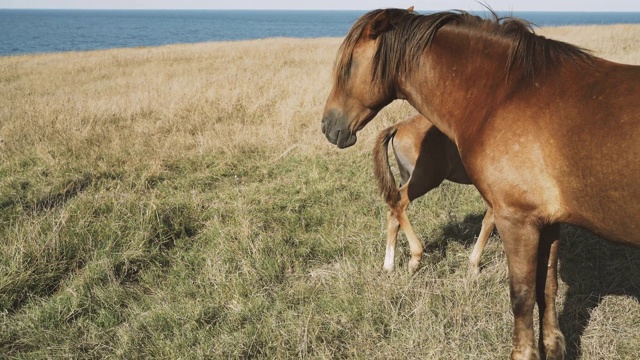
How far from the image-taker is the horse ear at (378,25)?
260 cm

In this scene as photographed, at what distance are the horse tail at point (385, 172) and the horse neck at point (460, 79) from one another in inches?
54.2

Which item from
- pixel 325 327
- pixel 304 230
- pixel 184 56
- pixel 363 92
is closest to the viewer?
pixel 363 92

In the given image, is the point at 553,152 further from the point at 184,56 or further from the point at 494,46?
the point at 184,56

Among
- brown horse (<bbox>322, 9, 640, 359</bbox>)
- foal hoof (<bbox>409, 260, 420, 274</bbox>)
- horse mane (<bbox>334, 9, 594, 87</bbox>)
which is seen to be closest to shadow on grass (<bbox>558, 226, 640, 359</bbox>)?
brown horse (<bbox>322, 9, 640, 359</bbox>)

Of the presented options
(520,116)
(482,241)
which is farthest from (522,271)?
(482,241)

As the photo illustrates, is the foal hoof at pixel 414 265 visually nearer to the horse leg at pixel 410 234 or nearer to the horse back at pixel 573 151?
the horse leg at pixel 410 234

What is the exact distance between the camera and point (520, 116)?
7.34 ft

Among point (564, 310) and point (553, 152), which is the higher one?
point (553, 152)

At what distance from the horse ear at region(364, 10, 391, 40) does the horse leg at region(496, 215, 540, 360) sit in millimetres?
1286

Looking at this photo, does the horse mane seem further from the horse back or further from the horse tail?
the horse tail

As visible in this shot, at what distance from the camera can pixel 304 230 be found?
4684 mm

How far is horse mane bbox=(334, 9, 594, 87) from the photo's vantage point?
2.35m

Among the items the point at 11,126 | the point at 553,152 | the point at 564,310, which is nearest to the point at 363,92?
the point at 553,152

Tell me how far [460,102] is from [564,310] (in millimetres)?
1907
